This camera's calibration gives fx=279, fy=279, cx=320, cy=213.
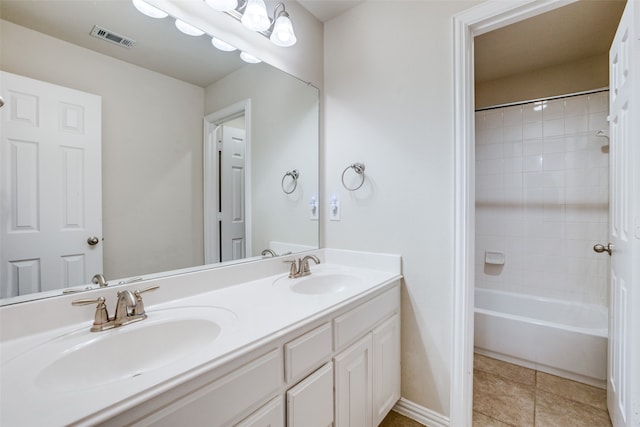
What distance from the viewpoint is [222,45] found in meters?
1.36

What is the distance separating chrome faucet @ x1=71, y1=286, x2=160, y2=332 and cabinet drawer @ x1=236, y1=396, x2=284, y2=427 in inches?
19.3

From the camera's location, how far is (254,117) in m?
1.58

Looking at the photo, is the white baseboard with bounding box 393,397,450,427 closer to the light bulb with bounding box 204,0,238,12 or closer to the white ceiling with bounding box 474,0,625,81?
the light bulb with bounding box 204,0,238,12

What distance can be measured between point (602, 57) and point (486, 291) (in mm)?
2155

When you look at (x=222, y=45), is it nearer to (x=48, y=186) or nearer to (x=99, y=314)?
(x=48, y=186)

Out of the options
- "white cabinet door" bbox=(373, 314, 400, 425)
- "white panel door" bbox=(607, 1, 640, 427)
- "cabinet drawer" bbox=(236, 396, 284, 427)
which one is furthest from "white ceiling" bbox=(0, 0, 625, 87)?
"white cabinet door" bbox=(373, 314, 400, 425)

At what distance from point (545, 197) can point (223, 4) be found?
9.30 ft

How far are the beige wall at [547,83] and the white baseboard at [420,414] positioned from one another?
8.87ft

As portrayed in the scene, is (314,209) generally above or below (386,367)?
above

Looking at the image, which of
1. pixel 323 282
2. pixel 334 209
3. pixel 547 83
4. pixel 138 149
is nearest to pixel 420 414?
pixel 323 282

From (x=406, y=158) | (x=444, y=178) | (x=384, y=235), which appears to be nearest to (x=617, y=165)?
(x=444, y=178)

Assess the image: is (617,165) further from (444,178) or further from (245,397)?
(245,397)

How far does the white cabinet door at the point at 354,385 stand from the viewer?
3.67 feet

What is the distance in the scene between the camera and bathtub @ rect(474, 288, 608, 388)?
5.96 feet
